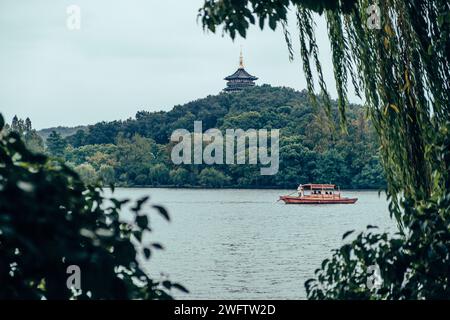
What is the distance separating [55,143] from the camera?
51.6 meters

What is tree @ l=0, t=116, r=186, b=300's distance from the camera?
136 centimetres

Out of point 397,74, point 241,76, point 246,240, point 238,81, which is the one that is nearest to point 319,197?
point 246,240

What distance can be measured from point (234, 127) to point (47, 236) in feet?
167

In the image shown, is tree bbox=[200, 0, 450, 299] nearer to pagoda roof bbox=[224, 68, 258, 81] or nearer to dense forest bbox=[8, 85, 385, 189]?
dense forest bbox=[8, 85, 385, 189]

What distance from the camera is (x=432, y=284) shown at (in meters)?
2.66

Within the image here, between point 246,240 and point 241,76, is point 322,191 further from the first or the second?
point 241,76

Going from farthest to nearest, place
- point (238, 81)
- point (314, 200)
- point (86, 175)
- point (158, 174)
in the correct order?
point (238, 81)
point (158, 174)
point (314, 200)
point (86, 175)

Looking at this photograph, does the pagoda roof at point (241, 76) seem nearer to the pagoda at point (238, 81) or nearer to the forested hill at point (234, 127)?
the pagoda at point (238, 81)

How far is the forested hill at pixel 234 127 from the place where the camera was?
4688cm

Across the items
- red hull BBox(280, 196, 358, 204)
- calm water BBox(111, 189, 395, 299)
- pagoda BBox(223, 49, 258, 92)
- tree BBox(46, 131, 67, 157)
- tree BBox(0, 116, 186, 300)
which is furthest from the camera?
pagoda BBox(223, 49, 258, 92)

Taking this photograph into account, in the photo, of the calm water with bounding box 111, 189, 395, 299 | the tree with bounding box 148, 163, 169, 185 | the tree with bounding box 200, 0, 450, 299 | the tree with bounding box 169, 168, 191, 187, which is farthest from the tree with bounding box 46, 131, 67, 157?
the tree with bounding box 200, 0, 450, 299

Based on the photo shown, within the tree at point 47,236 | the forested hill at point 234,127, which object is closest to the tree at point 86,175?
the tree at point 47,236

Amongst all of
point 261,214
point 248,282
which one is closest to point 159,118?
point 261,214

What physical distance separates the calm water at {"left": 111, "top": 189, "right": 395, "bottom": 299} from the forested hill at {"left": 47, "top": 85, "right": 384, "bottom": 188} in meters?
1.52
